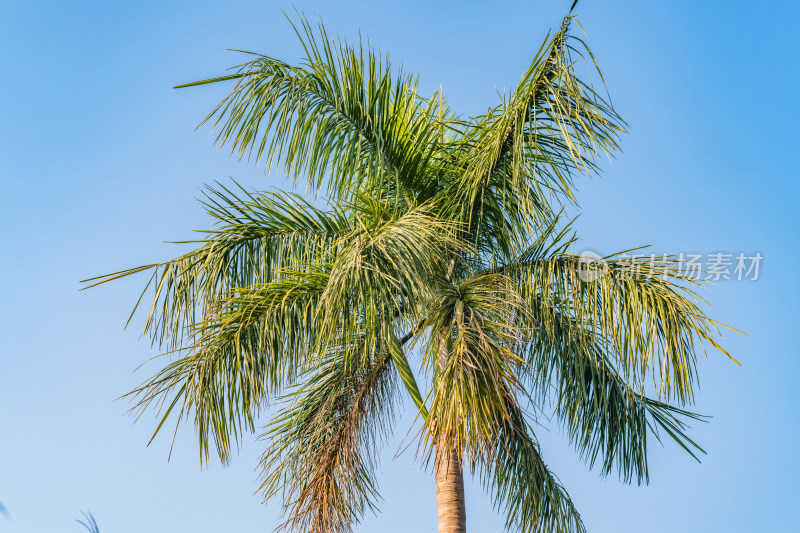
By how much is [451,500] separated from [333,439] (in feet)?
3.58

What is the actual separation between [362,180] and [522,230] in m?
1.33

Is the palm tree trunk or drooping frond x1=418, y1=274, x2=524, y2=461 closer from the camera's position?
drooping frond x1=418, y1=274, x2=524, y2=461

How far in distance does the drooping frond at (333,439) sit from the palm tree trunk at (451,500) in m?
0.73

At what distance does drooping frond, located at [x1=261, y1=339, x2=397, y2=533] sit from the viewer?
5.99m

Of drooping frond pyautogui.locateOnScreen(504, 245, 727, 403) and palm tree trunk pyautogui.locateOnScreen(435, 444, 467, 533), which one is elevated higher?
drooping frond pyautogui.locateOnScreen(504, 245, 727, 403)

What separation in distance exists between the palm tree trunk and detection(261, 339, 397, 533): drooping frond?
73cm

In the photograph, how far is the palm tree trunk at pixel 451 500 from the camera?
562 centimetres

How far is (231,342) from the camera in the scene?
5441 millimetres

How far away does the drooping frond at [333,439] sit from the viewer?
19.6 ft

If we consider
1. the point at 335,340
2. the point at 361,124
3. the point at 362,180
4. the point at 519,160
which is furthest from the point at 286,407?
the point at 519,160

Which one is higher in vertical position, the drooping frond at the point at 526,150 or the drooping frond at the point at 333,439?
the drooping frond at the point at 526,150

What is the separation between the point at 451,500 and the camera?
5656 mm

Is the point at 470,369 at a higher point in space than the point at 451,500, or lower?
higher

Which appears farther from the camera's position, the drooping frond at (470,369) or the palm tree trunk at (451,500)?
the palm tree trunk at (451,500)
